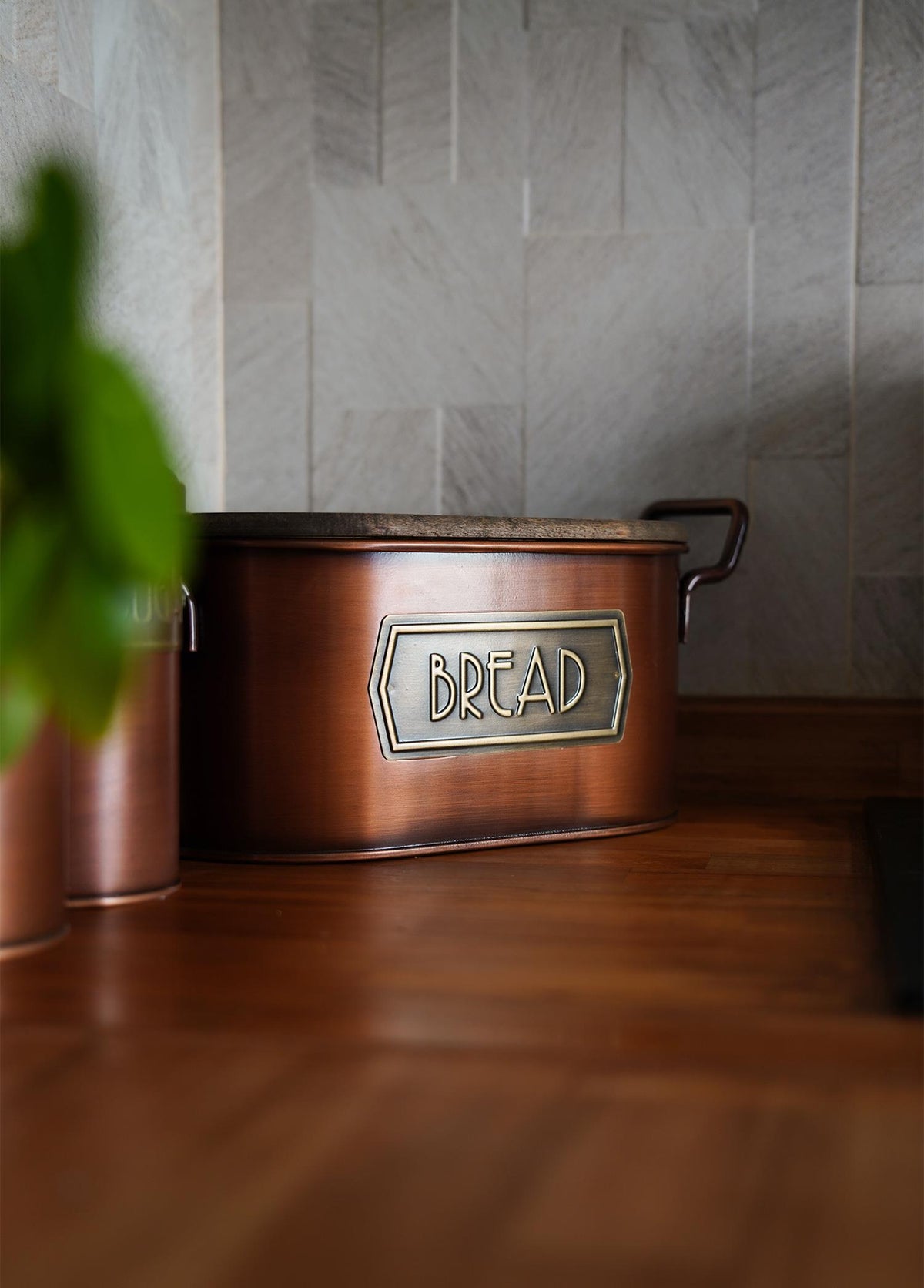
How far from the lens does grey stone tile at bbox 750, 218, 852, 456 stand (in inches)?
66.7

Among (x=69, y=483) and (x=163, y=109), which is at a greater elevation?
(x=163, y=109)

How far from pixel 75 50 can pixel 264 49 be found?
0.39 metres

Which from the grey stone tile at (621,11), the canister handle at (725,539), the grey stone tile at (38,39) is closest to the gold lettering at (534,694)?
the canister handle at (725,539)

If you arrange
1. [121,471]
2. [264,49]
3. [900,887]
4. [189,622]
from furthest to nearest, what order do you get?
[264,49] → [189,622] → [900,887] → [121,471]

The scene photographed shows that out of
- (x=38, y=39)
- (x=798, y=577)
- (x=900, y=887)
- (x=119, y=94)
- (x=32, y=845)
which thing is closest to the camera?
(x=32, y=845)

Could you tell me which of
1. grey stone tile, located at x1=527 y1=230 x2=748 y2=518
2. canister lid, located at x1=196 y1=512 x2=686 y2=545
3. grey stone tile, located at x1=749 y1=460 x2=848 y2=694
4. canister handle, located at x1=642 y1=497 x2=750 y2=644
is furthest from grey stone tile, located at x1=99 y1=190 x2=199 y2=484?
grey stone tile, located at x1=749 y1=460 x2=848 y2=694

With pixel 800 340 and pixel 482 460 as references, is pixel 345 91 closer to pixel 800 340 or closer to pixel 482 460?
pixel 482 460

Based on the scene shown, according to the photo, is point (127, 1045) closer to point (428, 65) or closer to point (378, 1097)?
point (378, 1097)

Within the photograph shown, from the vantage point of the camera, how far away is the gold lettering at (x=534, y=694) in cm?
130

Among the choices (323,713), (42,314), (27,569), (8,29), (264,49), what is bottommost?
(323,713)

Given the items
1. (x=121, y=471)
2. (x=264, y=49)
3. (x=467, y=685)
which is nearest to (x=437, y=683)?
(x=467, y=685)

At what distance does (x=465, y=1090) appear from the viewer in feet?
2.20

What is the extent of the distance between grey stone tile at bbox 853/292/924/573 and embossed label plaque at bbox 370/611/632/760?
0.51 metres

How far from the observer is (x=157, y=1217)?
1.76ft
